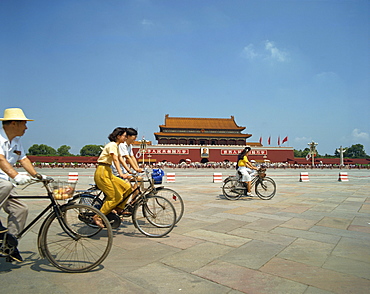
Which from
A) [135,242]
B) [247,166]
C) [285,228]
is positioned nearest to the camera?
[135,242]

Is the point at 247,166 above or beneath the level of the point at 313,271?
above

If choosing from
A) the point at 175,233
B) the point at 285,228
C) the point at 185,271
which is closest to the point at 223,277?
the point at 185,271

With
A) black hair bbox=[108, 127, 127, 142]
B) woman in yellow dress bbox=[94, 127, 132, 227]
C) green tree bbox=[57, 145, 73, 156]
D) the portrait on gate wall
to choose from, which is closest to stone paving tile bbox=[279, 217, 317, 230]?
woman in yellow dress bbox=[94, 127, 132, 227]

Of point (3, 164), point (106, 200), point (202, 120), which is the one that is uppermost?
point (202, 120)

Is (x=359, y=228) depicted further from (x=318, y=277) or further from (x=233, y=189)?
(x=233, y=189)

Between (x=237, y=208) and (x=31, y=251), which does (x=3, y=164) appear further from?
(x=237, y=208)

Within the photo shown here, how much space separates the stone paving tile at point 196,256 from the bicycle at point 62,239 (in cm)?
73

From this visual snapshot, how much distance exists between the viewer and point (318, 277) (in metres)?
2.54

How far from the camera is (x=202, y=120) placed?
54312 millimetres

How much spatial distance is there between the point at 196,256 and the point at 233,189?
429 centimetres

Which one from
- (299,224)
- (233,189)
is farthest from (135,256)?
(233,189)

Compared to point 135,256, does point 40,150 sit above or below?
above

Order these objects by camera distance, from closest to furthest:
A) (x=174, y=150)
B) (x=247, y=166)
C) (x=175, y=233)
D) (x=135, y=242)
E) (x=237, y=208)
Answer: (x=135, y=242) → (x=175, y=233) → (x=237, y=208) → (x=247, y=166) → (x=174, y=150)

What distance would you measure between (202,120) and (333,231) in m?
50.5
